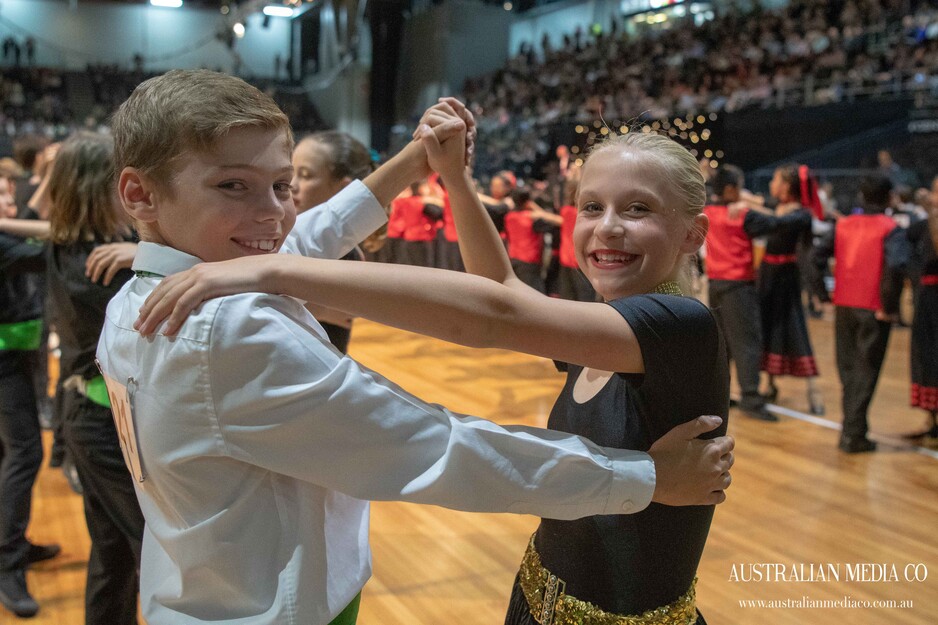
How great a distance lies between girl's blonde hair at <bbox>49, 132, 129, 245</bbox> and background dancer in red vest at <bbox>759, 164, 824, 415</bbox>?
13.7 ft

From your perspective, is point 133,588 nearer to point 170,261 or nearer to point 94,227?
point 94,227

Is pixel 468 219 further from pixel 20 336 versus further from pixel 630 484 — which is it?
pixel 20 336

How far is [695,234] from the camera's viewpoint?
3.74 feet

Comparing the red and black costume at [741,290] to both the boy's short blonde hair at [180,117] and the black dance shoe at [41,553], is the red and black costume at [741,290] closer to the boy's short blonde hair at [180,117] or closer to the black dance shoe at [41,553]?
the black dance shoe at [41,553]

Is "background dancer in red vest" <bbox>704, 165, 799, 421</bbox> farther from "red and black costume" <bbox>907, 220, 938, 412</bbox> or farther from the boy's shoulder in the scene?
the boy's shoulder

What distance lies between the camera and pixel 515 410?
185 inches

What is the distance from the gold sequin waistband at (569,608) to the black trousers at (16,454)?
2.07 m

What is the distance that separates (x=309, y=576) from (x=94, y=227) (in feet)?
4.98

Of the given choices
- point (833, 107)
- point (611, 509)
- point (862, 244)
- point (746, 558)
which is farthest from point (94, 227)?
point (833, 107)

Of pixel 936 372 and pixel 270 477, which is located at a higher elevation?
pixel 270 477

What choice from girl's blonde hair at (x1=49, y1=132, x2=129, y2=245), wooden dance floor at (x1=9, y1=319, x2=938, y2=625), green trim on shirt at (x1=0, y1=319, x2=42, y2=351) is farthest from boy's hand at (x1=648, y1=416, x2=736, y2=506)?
green trim on shirt at (x1=0, y1=319, x2=42, y2=351)

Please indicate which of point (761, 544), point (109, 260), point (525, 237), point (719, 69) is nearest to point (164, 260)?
point (109, 260)

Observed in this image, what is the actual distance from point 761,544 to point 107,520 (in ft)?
7.96

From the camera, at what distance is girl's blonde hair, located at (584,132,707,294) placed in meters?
1.08
